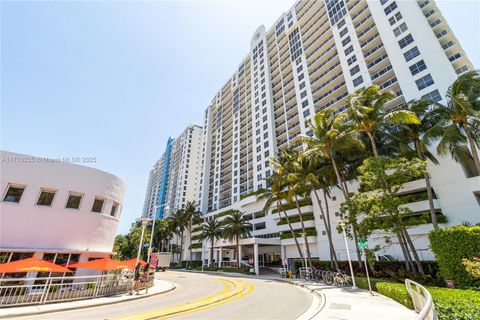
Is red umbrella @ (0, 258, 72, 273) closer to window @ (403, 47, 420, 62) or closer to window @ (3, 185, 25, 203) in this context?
window @ (3, 185, 25, 203)

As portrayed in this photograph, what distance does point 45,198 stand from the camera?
17.5 meters

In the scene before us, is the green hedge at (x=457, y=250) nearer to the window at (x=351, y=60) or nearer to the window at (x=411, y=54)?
the window at (x=411, y=54)

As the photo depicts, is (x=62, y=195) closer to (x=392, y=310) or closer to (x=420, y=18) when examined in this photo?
(x=392, y=310)

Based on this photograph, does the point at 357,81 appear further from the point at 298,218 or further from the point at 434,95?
the point at 298,218

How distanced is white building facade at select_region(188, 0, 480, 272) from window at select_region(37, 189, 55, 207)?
3243 centimetres

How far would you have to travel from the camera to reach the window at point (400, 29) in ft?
119

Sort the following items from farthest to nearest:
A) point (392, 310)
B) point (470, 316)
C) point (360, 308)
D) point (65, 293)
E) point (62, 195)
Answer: point (62, 195) → point (65, 293) → point (360, 308) → point (392, 310) → point (470, 316)

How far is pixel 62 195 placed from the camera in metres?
18.1

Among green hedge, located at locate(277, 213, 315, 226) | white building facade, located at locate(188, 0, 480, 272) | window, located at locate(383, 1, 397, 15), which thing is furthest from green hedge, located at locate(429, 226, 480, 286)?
window, located at locate(383, 1, 397, 15)

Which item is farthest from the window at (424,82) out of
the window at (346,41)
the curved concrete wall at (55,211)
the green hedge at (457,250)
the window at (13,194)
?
the window at (13,194)

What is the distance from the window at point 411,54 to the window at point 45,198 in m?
46.6

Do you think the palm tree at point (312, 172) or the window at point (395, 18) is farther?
the window at point (395, 18)

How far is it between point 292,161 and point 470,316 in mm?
28314

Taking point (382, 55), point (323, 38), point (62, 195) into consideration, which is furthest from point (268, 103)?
point (62, 195)
